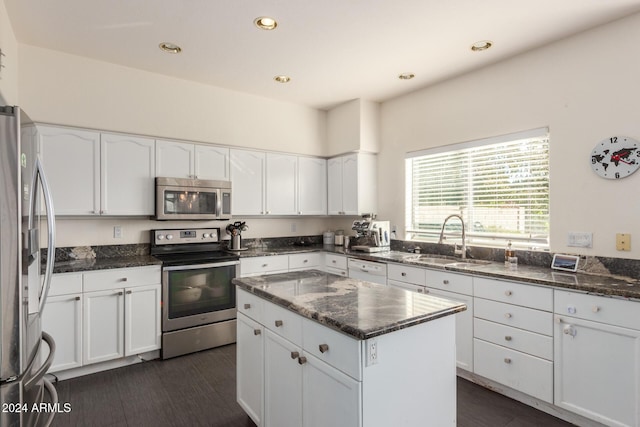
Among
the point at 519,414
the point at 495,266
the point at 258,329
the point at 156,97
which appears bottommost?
the point at 519,414

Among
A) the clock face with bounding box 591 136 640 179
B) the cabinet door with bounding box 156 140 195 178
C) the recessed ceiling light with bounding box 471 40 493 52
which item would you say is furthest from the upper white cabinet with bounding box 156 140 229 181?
the clock face with bounding box 591 136 640 179

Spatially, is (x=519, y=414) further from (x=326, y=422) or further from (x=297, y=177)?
(x=297, y=177)

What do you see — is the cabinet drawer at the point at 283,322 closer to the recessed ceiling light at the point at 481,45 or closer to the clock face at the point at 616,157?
the clock face at the point at 616,157

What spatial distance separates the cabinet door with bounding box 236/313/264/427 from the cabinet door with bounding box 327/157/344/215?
2645 millimetres

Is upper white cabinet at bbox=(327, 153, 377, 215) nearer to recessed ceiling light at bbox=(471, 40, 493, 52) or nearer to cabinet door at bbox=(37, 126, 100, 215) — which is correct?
recessed ceiling light at bbox=(471, 40, 493, 52)

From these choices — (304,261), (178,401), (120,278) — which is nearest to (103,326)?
(120,278)

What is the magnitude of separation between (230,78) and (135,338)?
2.73m

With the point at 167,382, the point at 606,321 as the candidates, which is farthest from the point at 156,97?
the point at 606,321

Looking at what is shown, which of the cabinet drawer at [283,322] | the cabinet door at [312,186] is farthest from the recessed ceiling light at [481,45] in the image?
the cabinet drawer at [283,322]

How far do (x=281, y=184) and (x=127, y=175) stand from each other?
5.72 ft

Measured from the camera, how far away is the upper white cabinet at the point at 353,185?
439cm

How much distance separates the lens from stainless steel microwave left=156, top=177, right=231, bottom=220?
3514 millimetres

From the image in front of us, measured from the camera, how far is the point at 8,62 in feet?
8.36

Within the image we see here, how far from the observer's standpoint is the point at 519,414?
93.6 inches
